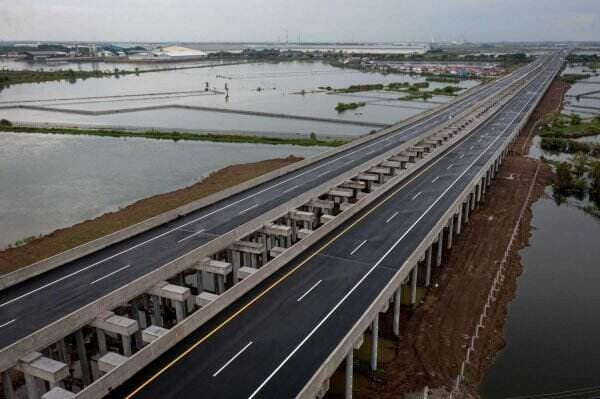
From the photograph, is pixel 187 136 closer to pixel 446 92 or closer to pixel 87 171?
pixel 87 171

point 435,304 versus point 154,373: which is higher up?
point 154,373

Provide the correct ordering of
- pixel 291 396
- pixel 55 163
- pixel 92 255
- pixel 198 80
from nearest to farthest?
pixel 291 396 → pixel 92 255 → pixel 55 163 → pixel 198 80

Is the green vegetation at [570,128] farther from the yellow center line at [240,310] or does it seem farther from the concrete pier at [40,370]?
the concrete pier at [40,370]

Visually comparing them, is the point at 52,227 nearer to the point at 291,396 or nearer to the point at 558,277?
the point at 291,396

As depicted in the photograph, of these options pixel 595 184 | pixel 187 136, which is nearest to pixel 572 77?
pixel 595 184

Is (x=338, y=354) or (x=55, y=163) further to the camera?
(x=55, y=163)

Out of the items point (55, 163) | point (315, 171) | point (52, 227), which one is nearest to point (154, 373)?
point (52, 227)
